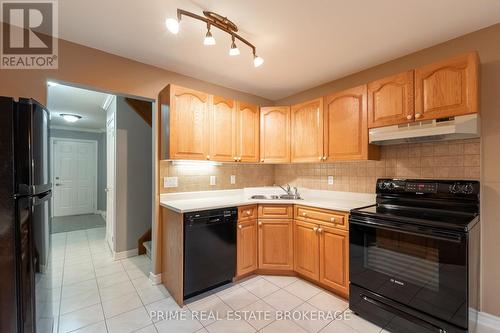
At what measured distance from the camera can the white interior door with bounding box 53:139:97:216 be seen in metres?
5.86

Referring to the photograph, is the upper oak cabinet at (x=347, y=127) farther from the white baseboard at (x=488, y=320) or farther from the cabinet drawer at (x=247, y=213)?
the white baseboard at (x=488, y=320)

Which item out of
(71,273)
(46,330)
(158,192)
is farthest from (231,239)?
(71,273)

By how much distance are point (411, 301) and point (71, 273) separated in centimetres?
356

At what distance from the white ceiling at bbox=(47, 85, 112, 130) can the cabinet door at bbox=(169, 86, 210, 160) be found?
1.84 m

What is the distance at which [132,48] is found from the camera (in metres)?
2.13

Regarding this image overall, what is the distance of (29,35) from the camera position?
6.11 feet

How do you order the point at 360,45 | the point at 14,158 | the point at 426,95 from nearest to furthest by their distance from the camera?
1. the point at 14,158
2. the point at 426,95
3. the point at 360,45

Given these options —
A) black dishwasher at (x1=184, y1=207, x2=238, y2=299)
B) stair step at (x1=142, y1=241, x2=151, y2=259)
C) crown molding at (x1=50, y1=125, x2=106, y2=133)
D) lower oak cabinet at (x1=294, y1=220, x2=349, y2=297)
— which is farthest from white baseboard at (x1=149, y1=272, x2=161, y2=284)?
crown molding at (x1=50, y1=125, x2=106, y2=133)

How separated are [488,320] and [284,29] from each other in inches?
113

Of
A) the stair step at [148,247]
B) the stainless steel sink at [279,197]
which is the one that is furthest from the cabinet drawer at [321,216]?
the stair step at [148,247]

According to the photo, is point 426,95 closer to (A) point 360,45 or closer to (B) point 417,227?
(A) point 360,45

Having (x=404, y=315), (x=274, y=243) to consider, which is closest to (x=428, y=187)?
(x=404, y=315)

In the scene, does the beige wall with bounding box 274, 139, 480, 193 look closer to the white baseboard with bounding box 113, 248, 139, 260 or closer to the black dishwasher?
the black dishwasher

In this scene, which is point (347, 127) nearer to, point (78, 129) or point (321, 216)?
point (321, 216)
